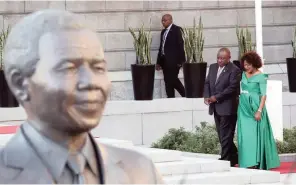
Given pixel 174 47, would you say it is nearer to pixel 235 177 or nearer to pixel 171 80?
pixel 171 80

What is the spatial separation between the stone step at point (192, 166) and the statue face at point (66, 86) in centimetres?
1070

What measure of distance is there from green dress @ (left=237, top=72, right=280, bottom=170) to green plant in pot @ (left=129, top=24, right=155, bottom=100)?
4551 mm

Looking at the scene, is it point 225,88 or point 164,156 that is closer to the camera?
point 164,156

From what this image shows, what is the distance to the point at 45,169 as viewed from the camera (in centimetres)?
229

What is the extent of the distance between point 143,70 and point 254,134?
4.80m

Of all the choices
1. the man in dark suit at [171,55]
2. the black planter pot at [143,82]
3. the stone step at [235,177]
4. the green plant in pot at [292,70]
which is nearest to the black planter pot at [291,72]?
the green plant in pot at [292,70]

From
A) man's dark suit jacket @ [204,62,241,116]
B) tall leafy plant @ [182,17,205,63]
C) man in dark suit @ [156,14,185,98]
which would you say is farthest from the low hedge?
man in dark suit @ [156,14,185,98]

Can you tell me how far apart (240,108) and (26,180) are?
535 inches

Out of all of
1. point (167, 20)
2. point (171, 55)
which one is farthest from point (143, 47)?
point (167, 20)

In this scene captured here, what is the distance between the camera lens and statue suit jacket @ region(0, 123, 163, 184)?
89.9 inches

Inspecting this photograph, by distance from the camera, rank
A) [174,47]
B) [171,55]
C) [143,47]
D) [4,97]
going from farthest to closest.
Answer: [171,55] < [174,47] < [143,47] < [4,97]

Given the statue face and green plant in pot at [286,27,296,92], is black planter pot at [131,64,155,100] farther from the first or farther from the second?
the statue face

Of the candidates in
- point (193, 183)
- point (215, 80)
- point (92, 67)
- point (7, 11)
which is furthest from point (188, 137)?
point (92, 67)

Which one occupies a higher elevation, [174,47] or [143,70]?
[174,47]
